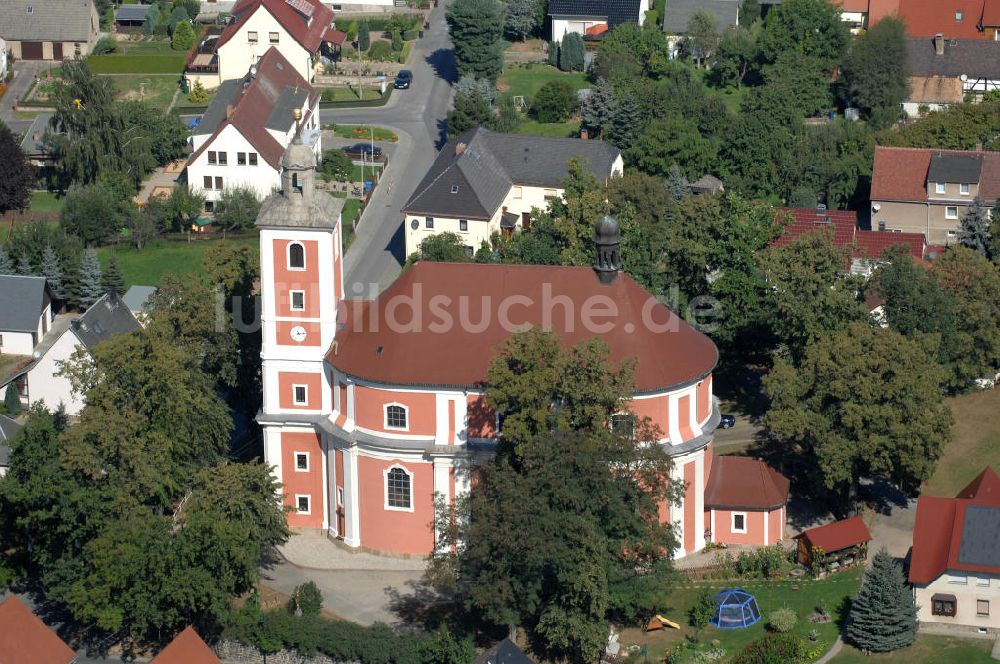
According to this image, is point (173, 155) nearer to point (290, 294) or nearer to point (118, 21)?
point (118, 21)

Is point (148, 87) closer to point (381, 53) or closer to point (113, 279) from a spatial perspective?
point (381, 53)

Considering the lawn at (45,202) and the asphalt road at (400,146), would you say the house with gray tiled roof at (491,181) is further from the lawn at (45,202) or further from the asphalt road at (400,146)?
the lawn at (45,202)

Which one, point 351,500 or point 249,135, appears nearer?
point 351,500

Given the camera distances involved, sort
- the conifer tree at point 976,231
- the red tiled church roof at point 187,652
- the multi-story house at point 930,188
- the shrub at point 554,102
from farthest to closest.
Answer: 1. the shrub at point 554,102
2. the multi-story house at point 930,188
3. the conifer tree at point 976,231
4. the red tiled church roof at point 187,652

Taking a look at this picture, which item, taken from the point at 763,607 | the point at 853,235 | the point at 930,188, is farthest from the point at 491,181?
the point at 763,607

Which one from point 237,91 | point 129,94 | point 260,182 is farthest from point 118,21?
point 260,182

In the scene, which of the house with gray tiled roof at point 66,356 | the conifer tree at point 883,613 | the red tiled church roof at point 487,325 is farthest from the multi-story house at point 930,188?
the house with gray tiled roof at point 66,356
